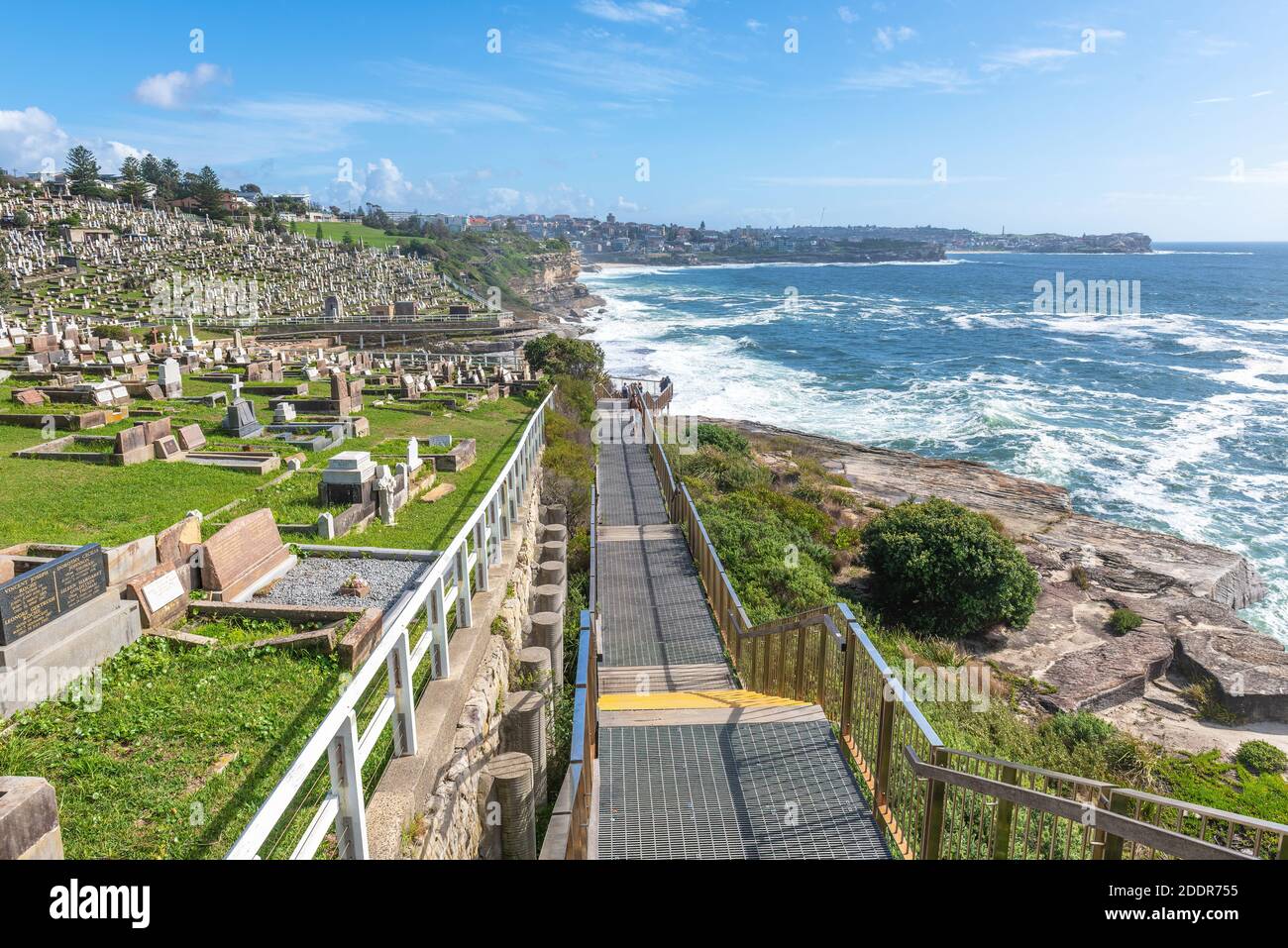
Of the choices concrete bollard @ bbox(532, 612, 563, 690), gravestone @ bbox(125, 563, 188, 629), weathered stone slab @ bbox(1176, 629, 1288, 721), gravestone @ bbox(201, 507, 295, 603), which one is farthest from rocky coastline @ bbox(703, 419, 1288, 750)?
gravestone @ bbox(125, 563, 188, 629)

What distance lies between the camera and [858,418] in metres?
44.3

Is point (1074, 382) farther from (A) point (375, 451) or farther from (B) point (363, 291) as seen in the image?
(B) point (363, 291)

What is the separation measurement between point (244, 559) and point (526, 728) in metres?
4.38

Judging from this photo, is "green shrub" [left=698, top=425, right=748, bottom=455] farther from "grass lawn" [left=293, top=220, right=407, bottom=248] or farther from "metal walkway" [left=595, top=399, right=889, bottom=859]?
"grass lawn" [left=293, top=220, right=407, bottom=248]

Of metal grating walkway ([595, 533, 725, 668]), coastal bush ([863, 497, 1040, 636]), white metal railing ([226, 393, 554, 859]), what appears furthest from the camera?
coastal bush ([863, 497, 1040, 636])

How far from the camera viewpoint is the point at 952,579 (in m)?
17.1

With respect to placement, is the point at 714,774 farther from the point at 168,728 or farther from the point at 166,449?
the point at 166,449

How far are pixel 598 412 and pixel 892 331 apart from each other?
61.4 metres

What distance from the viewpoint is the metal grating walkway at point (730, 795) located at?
5680 millimetres

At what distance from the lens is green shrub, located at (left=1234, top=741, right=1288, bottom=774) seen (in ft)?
40.7

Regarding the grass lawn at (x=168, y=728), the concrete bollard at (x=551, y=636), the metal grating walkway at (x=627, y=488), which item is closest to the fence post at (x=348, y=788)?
the grass lawn at (x=168, y=728)

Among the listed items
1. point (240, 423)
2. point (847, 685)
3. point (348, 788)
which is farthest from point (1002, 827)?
point (240, 423)

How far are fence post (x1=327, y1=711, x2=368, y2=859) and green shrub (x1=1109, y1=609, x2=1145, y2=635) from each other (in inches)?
726

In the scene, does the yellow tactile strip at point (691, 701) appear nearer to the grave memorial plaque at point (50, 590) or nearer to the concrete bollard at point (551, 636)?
the concrete bollard at point (551, 636)
